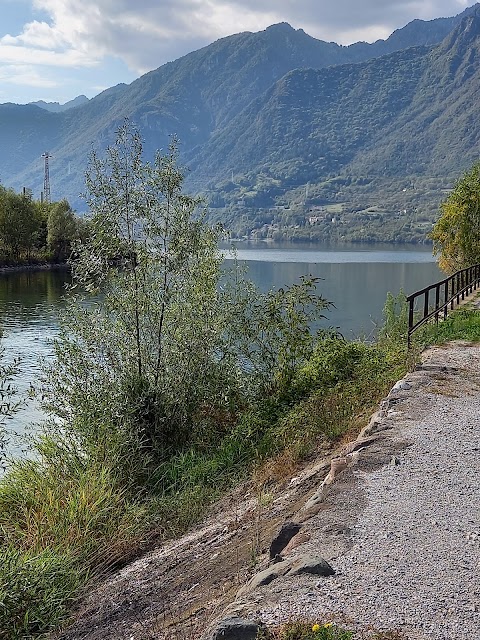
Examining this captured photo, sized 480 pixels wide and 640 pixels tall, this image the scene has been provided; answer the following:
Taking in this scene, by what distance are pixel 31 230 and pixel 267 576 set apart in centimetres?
8389

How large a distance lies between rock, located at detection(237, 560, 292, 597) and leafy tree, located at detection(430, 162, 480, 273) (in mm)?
35114

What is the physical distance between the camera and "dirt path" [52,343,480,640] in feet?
16.4

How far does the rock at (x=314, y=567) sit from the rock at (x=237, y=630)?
2.67 ft

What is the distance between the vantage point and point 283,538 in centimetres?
660

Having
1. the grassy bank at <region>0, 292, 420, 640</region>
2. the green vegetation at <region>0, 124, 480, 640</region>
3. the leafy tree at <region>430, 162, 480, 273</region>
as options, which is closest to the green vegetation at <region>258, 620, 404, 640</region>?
the grassy bank at <region>0, 292, 420, 640</region>

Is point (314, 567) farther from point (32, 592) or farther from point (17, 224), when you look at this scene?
point (17, 224)

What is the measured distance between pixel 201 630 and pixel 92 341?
879 cm

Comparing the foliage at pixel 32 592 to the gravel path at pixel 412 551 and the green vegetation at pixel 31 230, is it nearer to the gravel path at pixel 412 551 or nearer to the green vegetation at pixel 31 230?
the gravel path at pixel 412 551

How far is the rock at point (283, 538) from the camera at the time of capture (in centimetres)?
654

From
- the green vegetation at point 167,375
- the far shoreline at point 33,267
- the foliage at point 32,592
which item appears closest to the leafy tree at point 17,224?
the far shoreline at point 33,267

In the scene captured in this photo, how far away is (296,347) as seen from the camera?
15945 millimetres

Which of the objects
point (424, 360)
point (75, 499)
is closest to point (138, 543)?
point (75, 499)

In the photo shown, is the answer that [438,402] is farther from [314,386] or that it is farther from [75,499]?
[75,499]

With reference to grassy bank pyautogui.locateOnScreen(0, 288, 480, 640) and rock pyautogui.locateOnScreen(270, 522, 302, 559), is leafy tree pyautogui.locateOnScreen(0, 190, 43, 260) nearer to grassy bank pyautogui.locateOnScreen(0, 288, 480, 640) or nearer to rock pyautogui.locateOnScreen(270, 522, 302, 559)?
grassy bank pyautogui.locateOnScreen(0, 288, 480, 640)
